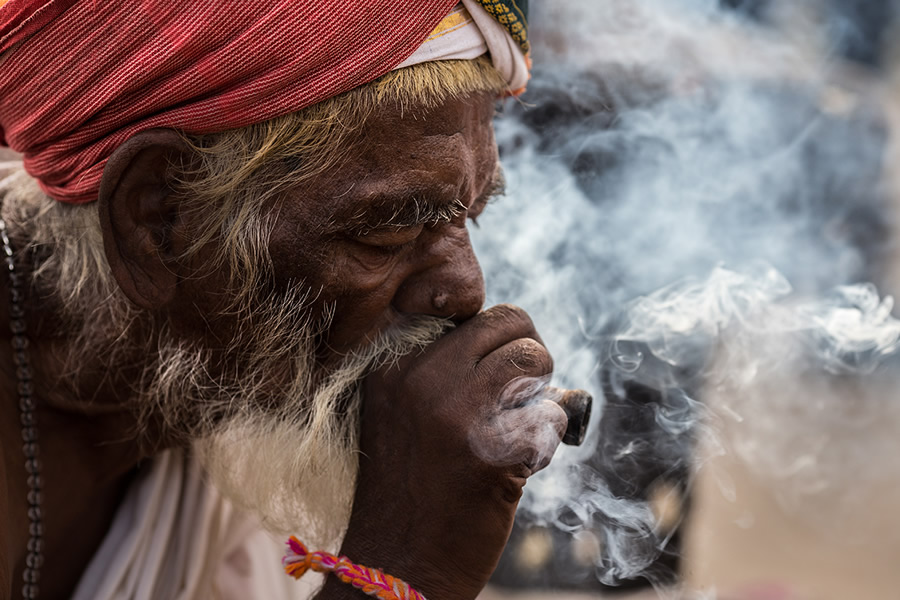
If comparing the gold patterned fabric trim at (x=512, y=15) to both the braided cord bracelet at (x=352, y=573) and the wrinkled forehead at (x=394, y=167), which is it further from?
the braided cord bracelet at (x=352, y=573)

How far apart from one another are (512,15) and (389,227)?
22.9 inches

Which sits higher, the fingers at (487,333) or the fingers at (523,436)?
the fingers at (487,333)

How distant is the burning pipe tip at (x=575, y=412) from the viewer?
5.48 feet

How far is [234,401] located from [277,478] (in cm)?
21

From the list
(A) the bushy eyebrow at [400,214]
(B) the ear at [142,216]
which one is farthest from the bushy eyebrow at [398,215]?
(B) the ear at [142,216]

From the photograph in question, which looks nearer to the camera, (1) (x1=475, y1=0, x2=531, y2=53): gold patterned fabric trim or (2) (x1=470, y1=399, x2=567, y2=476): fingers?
(2) (x1=470, y1=399, x2=567, y2=476): fingers

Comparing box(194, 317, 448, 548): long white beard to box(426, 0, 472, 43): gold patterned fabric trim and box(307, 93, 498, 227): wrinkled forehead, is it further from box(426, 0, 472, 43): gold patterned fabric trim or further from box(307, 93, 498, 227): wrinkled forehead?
box(426, 0, 472, 43): gold patterned fabric trim

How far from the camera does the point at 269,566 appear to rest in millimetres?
2461

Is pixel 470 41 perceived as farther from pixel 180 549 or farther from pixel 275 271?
pixel 180 549

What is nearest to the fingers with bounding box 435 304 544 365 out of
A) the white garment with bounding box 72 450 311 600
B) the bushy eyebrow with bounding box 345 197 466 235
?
the bushy eyebrow with bounding box 345 197 466 235

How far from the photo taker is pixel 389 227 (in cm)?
163

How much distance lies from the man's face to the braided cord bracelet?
423mm

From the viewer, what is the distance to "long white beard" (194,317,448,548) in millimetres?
1762

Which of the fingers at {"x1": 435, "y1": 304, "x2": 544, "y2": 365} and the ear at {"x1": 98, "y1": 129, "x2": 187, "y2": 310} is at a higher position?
the ear at {"x1": 98, "y1": 129, "x2": 187, "y2": 310}
